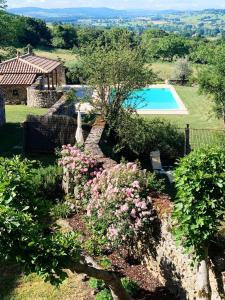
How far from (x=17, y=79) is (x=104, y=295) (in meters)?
26.9

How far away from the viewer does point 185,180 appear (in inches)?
347

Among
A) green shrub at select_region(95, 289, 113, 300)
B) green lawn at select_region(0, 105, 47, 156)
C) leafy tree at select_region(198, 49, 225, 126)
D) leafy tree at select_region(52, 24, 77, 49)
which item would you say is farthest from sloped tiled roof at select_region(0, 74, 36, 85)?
leafy tree at select_region(52, 24, 77, 49)

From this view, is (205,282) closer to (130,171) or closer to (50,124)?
(130,171)

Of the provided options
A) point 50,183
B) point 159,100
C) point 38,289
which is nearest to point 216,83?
point 159,100

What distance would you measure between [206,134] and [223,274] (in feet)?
54.4

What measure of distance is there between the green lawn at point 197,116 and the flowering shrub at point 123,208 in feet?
57.2

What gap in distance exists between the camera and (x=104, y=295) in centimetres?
953

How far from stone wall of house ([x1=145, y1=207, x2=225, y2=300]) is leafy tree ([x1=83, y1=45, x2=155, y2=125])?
1132 cm

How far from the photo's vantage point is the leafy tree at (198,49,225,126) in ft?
105

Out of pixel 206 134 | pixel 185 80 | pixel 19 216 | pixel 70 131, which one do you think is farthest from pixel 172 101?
pixel 19 216

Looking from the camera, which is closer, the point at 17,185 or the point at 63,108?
the point at 17,185

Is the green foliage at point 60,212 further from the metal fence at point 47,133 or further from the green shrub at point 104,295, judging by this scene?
the metal fence at point 47,133

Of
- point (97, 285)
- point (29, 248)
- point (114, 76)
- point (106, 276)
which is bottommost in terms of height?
point (97, 285)

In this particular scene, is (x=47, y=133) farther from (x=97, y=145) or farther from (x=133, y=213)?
(x=133, y=213)
